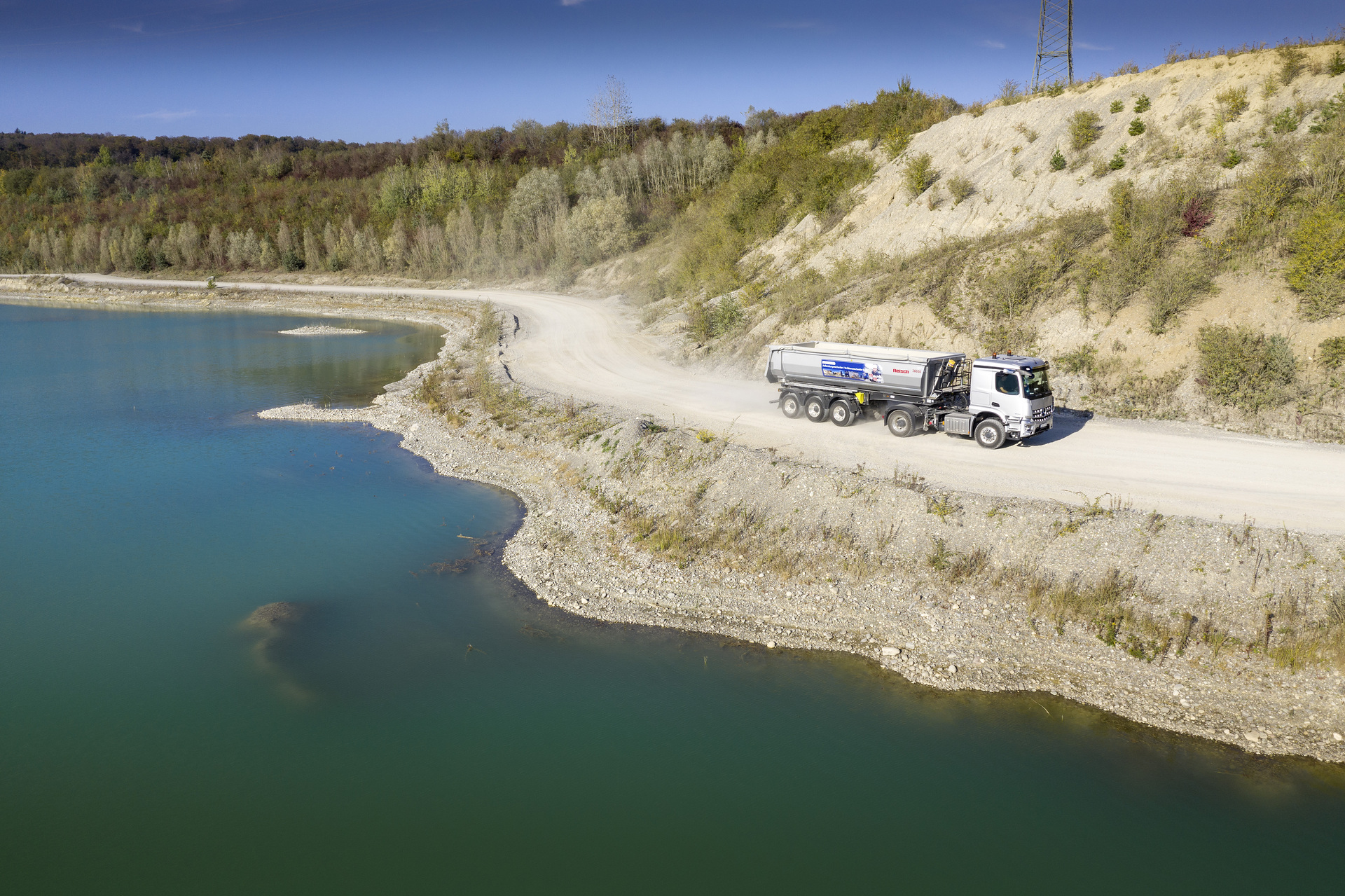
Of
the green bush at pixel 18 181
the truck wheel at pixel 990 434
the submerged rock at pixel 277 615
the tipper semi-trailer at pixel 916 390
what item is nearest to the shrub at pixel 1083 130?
the tipper semi-trailer at pixel 916 390

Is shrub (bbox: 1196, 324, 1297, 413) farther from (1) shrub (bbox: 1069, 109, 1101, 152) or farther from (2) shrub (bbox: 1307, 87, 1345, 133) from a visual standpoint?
(1) shrub (bbox: 1069, 109, 1101, 152)

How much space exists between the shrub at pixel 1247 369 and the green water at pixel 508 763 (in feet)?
45.3

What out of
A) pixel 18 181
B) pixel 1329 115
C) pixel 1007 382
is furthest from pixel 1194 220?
pixel 18 181

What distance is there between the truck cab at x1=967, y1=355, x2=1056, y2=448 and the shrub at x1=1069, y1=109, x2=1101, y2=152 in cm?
1990

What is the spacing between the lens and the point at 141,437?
1337 inches

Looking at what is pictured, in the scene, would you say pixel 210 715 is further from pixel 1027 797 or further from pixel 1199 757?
pixel 1199 757

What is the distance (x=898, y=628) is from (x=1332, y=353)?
17189mm

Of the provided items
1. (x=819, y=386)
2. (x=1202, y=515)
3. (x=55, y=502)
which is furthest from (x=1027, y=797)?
(x=55, y=502)

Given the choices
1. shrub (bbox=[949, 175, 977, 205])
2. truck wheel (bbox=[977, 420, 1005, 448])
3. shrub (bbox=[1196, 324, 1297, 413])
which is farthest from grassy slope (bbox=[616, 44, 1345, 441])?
truck wheel (bbox=[977, 420, 1005, 448])

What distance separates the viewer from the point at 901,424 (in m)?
23.4

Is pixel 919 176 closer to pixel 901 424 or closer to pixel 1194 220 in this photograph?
pixel 1194 220

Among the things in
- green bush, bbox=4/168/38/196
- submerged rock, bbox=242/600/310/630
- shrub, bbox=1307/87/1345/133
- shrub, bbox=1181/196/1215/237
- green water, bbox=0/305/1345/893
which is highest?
green bush, bbox=4/168/38/196

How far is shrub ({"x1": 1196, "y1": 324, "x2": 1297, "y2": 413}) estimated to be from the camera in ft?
73.5

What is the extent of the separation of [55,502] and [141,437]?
28.7 feet
